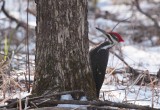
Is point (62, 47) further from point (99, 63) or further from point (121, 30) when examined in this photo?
point (121, 30)

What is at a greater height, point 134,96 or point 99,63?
point 99,63

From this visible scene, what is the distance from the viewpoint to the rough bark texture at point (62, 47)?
10.7 ft

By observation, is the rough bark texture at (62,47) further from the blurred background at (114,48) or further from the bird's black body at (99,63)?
the blurred background at (114,48)

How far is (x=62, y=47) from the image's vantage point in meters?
3.30

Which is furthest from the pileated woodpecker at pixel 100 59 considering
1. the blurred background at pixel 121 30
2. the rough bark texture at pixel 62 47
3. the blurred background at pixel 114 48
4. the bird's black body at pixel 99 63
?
the blurred background at pixel 121 30

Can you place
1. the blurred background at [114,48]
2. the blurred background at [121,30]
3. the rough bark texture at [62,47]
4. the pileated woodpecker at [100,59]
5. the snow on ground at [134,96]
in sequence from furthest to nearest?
the blurred background at [121,30] → the blurred background at [114,48] → the snow on ground at [134,96] → the pileated woodpecker at [100,59] → the rough bark texture at [62,47]

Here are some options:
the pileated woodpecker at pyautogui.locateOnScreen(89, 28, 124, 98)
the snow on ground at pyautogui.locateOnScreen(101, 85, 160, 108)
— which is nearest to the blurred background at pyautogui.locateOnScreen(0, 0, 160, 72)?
Result: the snow on ground at pyautogui.locateOnScreen(101, 85, 160, 108)

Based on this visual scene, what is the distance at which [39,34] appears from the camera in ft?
11.0

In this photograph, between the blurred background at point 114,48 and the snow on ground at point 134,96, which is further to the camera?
the blurred background at point 114,48

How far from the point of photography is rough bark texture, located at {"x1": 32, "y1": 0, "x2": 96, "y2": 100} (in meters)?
3.26

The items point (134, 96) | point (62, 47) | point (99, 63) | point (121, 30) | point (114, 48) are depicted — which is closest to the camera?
point (62, 47)

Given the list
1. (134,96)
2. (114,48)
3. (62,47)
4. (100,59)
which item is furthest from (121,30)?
(62,47)

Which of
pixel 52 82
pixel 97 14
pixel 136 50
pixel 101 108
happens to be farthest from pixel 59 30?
pixel 97 14

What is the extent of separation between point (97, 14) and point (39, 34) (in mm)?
7311
